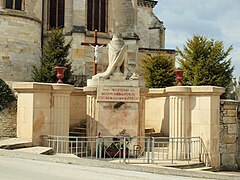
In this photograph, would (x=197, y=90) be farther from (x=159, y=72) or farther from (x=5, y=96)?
(x=159, y=72)

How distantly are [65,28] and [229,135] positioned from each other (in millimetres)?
17023

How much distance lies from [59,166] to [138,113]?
6.23 m

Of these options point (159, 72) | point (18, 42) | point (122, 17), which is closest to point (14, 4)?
point (18, 42)

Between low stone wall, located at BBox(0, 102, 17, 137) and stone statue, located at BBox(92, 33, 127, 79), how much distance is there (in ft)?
20.4

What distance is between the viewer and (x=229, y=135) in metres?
14.7

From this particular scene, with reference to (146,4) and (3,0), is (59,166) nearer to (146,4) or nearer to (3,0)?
(3,0)

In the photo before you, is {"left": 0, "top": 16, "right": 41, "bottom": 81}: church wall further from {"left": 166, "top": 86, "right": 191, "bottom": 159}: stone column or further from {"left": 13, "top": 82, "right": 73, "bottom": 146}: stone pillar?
{"left": 166, "top": 86, "right": 191, "bottom": 159}: stone column

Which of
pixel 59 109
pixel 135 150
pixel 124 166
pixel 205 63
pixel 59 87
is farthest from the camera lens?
pixel 205 63

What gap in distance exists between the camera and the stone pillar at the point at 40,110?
1238 cm

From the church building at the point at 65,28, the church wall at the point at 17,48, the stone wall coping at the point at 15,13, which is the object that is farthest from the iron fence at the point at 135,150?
the stone wall coping at the point at 15,13

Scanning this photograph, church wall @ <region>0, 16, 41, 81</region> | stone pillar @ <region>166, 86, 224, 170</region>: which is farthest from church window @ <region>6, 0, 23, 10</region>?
stone pillar @ <region>166, 86, 224, 170</region>

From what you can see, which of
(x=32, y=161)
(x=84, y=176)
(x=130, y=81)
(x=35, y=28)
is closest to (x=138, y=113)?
(x=130, y=81)

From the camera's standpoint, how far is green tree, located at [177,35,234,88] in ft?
80.1

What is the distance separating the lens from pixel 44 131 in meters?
12.6
